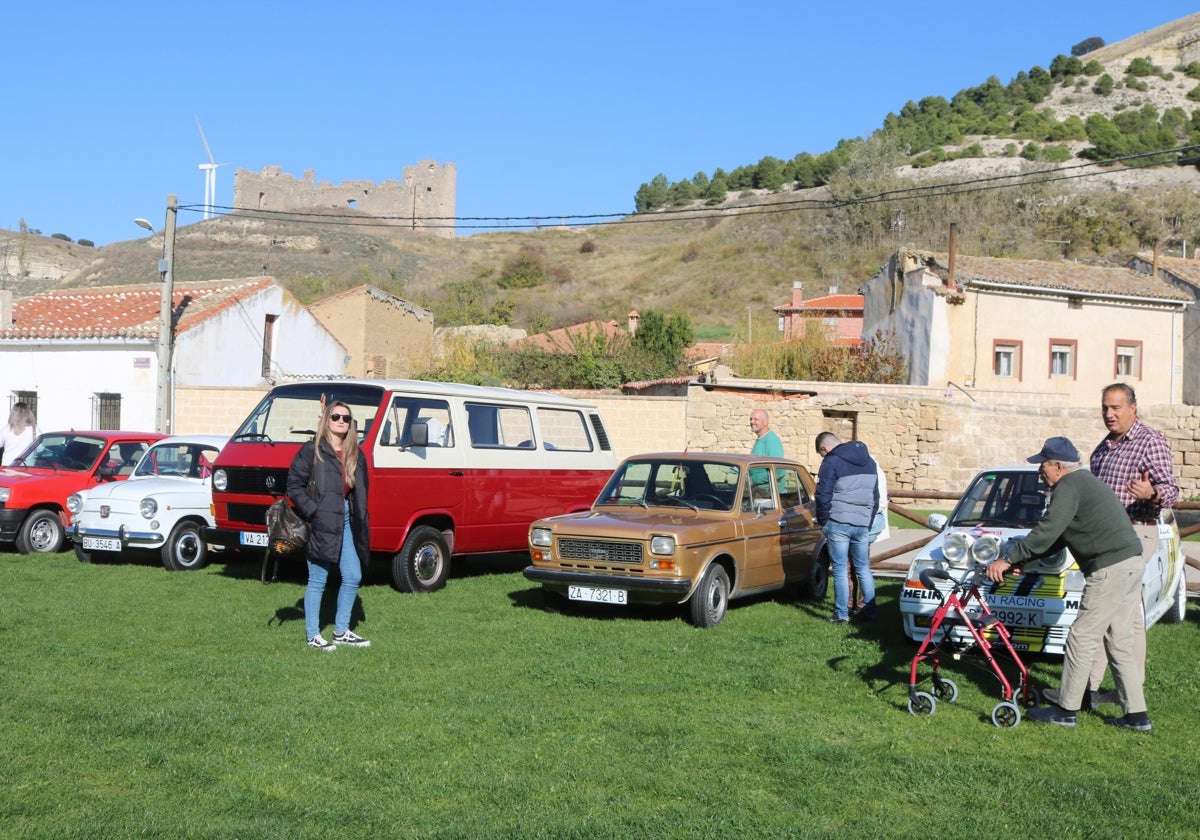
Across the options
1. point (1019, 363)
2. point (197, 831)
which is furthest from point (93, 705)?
point (1019, 363)

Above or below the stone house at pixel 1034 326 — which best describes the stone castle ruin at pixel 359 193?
above

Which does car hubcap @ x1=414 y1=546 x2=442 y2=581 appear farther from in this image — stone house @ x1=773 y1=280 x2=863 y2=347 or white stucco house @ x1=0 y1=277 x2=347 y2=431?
stone house @ x1=773 y1=280 x2=863 y2=347

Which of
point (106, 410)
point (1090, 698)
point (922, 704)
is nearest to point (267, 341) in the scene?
point (106, 410)

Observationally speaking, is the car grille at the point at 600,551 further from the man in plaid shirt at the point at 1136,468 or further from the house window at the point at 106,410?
the house window at the point at 106,410

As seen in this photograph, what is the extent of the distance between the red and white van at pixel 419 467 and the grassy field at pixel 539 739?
2.07 metres

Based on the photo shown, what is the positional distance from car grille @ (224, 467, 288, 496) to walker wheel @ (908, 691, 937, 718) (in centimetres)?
702

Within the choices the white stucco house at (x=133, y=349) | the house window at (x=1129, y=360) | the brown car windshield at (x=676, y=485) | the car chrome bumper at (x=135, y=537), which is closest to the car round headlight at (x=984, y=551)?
the brown car windshield at (x=676, y=485)

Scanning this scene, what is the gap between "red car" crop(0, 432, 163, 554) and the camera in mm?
14391

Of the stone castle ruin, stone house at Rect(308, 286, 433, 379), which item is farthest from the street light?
the stone castle ruin

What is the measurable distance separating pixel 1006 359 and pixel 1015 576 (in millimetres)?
30883

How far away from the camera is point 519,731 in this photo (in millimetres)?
6328

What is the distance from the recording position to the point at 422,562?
39.4 ft

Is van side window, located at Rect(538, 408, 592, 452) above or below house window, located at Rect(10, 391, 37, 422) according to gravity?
below

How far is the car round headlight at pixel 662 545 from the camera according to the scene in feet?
31.6
